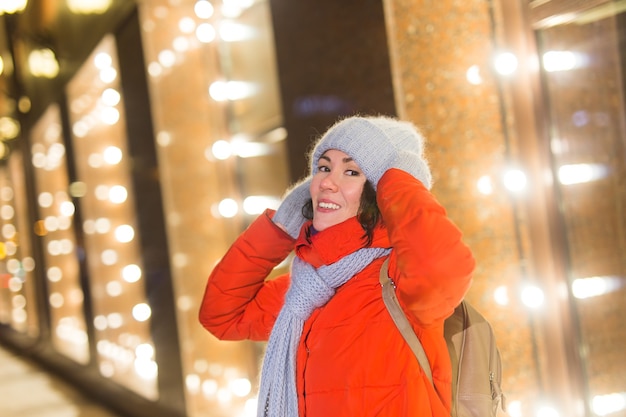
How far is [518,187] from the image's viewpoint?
2873 mm

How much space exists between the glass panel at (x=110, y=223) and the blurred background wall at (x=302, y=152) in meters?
0.04

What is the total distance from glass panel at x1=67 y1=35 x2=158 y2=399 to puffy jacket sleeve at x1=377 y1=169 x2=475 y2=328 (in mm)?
4307

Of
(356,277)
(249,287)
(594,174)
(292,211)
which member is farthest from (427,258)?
(594,174)

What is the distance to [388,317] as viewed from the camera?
1.83 metres

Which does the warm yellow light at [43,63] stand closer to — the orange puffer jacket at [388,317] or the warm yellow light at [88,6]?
the warm yellow light at [88,6]

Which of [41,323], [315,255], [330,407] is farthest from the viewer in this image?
[41,323]

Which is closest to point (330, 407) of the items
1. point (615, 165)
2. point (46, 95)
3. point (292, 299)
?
point (292, 299)

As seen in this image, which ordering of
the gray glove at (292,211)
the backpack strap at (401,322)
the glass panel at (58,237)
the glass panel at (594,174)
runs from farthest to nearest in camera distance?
the glass panel at (58,237) < the glass panel at (594,174) < the gray glove at (292,211) < the backpack strap at (401,322)

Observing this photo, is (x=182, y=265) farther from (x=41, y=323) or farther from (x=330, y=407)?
(x=41, y=323)

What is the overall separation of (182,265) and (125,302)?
1.92 m

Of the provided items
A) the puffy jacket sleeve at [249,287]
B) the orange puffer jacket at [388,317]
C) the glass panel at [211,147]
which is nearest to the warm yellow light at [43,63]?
the glass panel at [211,147]

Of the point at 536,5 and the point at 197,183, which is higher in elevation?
the point at 536,5

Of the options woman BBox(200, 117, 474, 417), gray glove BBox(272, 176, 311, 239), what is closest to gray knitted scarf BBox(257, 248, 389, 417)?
woman BBox(200, 117, 474, 417)

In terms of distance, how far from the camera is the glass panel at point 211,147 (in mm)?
4324
